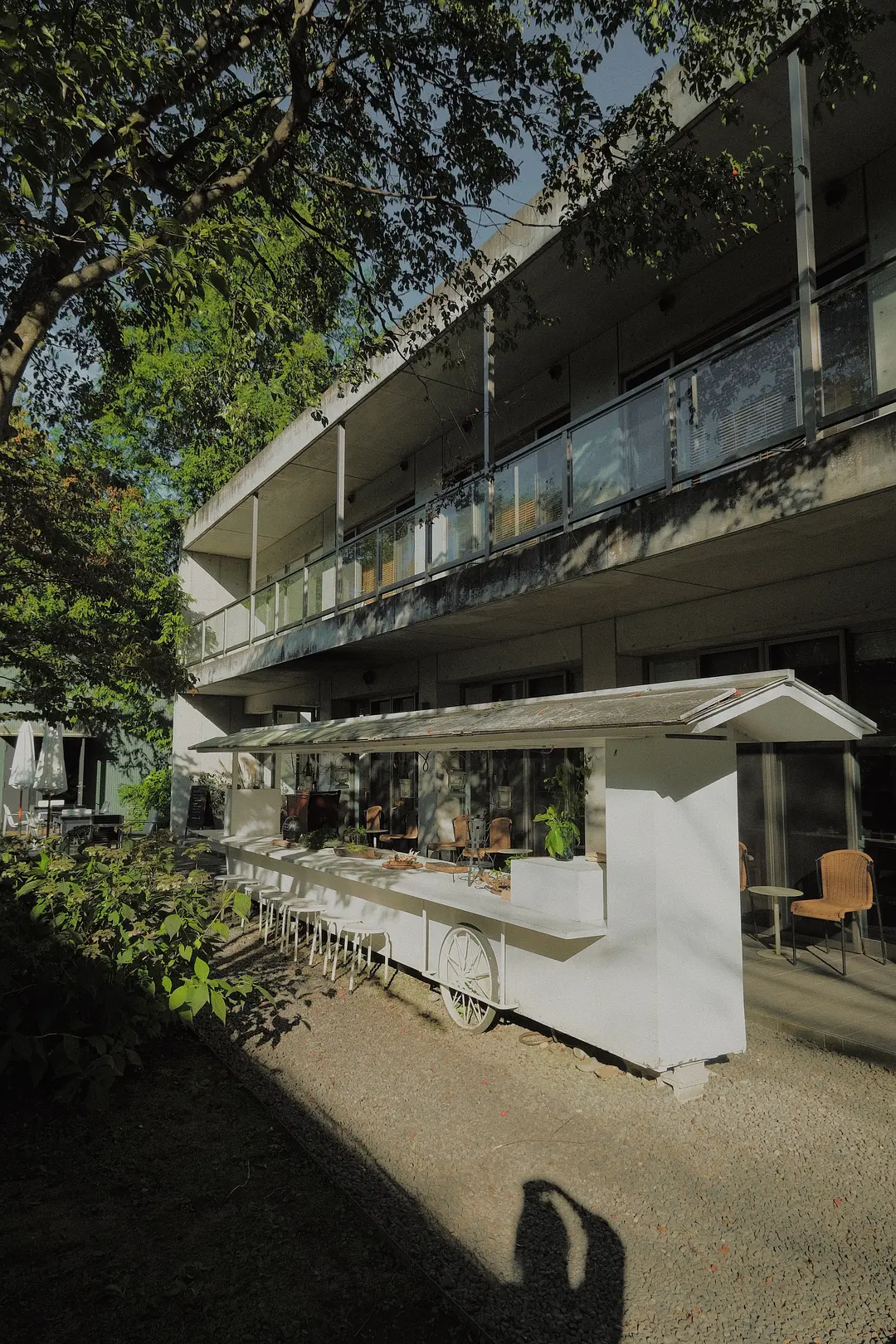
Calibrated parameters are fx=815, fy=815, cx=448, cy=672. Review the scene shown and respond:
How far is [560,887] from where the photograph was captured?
221 inches

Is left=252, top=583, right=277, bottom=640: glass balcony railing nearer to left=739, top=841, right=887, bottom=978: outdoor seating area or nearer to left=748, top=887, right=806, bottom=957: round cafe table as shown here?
left=739, top=841, right=887, bottom=978: outdoor seating area

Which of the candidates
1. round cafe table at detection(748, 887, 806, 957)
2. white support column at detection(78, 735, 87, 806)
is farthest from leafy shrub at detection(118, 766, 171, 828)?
round cafe table at detection(748, 887, 806, 957)

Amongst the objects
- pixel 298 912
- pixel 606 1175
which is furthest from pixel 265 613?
pixel 606 1175

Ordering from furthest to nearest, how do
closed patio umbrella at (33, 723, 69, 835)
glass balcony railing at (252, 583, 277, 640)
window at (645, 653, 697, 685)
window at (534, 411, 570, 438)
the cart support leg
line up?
closed patio umbrella at (33, 723, 69, 835) < glass balcony railing at (252, 583, 277, 640) < window at (534, 411, 570, 438) < window at (645, 653, 697, 685) < the cart support leg

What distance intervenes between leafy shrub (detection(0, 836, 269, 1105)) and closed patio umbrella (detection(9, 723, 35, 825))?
34.0ft

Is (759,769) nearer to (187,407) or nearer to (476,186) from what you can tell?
(476,186)

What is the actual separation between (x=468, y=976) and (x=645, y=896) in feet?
6.71

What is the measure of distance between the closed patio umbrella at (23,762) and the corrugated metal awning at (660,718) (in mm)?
11883

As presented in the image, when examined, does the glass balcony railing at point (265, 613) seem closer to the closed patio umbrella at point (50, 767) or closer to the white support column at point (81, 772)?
the closed patio umbrella at point (50, 767)

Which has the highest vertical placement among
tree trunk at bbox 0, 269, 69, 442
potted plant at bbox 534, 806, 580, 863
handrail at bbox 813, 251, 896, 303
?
handrail at bbox 813, 251, 896, 303

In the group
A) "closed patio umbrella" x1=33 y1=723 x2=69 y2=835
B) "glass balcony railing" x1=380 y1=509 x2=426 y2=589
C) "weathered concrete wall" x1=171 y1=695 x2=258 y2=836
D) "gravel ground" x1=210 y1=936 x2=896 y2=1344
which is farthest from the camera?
"weathered concrete wall" x1=171 y1=695 x2=258 y2=836

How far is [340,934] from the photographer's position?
7859 mm

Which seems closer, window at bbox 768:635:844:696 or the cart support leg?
the cart support leg

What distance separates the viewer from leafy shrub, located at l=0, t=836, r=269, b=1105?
178 inches
